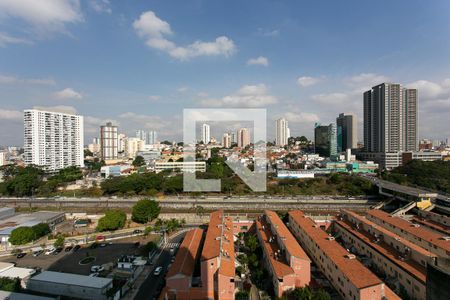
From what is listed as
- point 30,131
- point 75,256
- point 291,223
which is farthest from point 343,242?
point 30,131

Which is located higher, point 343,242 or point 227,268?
point 227,268

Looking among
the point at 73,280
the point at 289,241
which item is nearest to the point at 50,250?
the point at 73,280

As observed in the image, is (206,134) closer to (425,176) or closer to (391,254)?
(425,176)

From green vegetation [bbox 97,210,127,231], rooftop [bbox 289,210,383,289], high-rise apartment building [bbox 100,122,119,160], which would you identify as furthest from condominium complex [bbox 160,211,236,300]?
high-rise apartment building [bbox 100,122,119,160]

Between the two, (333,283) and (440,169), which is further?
(440,169)

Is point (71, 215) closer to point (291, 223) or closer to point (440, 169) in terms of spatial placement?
point (291, 223)
